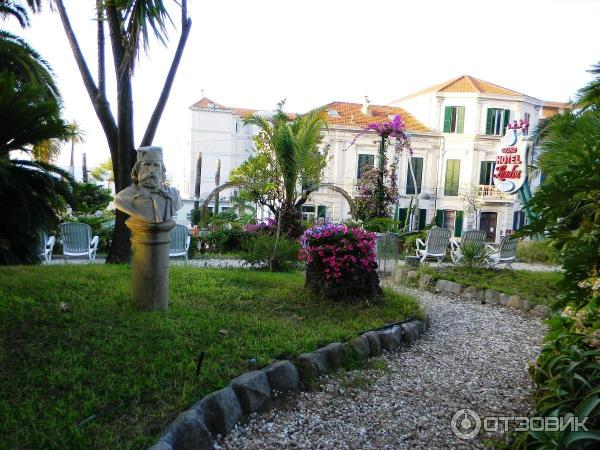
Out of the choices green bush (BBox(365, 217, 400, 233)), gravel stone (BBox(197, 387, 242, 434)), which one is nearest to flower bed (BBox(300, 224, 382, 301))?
gravel stone (BBox(197, 387, 242, 434))

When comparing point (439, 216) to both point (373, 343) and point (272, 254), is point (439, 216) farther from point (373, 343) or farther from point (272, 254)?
point (373, 343)

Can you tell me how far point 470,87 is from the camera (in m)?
27.8

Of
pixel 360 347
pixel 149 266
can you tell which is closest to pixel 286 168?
pixel 149 266

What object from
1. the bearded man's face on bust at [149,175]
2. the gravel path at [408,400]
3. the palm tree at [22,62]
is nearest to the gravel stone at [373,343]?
the gravel path at [408,400]

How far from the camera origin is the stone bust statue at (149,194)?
169 inches

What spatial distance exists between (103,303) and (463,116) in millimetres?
27223

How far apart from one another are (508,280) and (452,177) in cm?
2126

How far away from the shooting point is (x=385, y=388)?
3.53 meters

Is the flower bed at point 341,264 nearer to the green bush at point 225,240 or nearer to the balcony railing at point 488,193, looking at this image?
the green bush at point 225,240

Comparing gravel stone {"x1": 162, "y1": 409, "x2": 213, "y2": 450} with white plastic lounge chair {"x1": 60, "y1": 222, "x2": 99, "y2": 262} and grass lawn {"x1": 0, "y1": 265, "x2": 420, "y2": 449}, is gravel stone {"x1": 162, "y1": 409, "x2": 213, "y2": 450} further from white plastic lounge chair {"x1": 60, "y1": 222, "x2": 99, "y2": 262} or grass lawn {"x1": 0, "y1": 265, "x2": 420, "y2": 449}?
white plastic lounge chair {"x1": 60, "y1": 222, "x2": 99, "y2": 262}

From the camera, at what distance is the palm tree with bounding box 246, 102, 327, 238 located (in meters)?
9.62

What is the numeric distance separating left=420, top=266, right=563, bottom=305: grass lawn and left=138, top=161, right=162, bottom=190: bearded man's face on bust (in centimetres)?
559

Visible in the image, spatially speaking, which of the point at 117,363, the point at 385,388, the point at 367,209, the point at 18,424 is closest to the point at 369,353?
the point at 385,388

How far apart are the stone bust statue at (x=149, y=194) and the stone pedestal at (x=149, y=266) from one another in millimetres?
85
